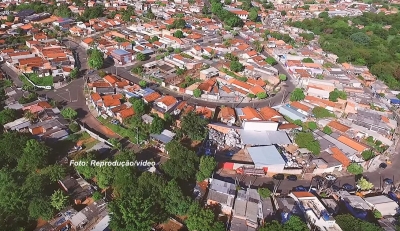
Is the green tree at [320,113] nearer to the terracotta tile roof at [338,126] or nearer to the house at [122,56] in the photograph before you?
the terracotta tile roof at [338,126]

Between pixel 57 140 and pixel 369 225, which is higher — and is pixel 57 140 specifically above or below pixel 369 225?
below

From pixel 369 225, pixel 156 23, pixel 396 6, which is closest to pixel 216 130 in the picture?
pixel 369 225

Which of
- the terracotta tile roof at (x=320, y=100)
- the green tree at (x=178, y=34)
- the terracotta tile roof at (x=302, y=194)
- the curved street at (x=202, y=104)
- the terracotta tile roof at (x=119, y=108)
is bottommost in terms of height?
the curved street at (x=202, y=104)

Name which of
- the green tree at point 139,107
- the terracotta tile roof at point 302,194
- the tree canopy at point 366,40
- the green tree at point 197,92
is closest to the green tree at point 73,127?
the green tree at point 139,107

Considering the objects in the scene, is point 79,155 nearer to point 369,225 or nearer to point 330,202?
point 330,202

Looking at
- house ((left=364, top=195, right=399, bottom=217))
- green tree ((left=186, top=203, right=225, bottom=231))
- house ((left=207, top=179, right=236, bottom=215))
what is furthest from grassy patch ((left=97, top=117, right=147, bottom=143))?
house ((left=364, top=195, right=399, bottom=217))

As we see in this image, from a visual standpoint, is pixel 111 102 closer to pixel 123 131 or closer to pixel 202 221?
pixel 123 131
